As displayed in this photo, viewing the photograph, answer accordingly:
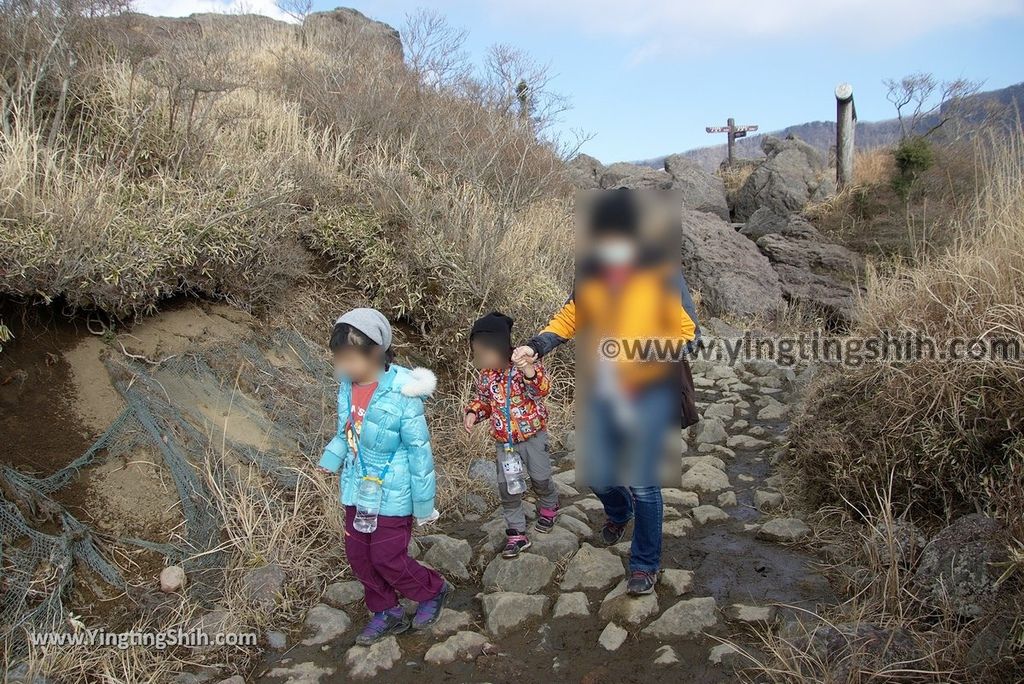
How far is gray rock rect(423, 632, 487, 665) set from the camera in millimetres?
3055

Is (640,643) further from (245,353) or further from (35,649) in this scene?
(245,353)

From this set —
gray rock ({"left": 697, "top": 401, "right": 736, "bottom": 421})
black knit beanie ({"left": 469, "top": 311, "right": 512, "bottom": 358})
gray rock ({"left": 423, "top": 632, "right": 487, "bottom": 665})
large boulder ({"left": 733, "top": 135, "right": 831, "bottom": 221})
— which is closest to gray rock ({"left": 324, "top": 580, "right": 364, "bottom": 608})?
gray rock ({"left": 423, "top": 632, "right": 487, "bottom": 665})

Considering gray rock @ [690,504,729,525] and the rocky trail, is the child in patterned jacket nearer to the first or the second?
the rocky trail

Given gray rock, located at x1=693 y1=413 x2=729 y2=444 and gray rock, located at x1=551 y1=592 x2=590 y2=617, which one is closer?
gray rock, located at x1=551 y1=592 x2=590 y2=617

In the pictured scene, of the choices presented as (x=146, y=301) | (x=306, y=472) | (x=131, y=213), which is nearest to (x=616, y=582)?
(x=306, y=472)

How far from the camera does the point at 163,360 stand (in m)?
4.22

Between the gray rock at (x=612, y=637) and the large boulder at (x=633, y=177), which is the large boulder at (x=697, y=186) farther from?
the gray rock at (x=612, y=637)

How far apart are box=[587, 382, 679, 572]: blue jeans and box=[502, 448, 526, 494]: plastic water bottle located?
1.45ft

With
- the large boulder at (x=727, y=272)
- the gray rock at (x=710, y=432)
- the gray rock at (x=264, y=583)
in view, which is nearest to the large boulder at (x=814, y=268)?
the large boulder at (x=727, y=272)

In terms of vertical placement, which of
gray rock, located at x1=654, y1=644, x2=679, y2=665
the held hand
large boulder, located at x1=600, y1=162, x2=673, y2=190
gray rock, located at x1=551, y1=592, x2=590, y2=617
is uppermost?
large boulder, located at x1=600, y1=162, x2=673, y2=190

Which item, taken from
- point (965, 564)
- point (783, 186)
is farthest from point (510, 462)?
point (783, 186)

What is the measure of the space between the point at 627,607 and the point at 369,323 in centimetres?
169

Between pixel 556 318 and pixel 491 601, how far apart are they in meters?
1.34

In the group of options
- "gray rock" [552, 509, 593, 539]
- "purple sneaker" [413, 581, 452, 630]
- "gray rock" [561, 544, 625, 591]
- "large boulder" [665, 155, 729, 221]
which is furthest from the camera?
"large boulder" [665, 155, 729, 221]
